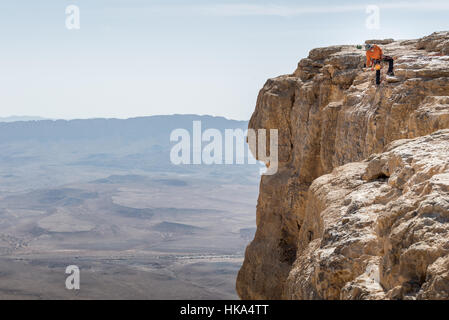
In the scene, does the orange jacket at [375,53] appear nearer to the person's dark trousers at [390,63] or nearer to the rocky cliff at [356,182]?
the person's dark trousers at [390,63]

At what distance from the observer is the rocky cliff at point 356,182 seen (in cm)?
624

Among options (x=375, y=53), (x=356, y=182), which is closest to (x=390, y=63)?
(x=375, y=53)

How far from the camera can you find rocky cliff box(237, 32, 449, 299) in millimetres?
6238

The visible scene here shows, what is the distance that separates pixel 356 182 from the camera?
964cm

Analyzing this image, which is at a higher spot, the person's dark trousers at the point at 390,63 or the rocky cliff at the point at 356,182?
the person's dark trousers at the point at 390,63

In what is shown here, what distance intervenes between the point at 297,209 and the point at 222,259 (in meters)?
85.2

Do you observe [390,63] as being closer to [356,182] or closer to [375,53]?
[375,53]

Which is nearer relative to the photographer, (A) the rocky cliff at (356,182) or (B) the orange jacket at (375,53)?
(A) the rocky cliff at (356,182)

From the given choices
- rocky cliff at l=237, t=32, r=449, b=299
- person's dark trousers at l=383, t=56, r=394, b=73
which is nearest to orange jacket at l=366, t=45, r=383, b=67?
person's dark trousers at l=383, t=56, r=394, b=73

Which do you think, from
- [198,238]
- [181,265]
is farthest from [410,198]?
[198,238]

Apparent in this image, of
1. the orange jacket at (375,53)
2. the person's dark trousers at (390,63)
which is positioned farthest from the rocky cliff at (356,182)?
the orange jacket at (375,53)

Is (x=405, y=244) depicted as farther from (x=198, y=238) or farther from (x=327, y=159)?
(x=198, y=238)

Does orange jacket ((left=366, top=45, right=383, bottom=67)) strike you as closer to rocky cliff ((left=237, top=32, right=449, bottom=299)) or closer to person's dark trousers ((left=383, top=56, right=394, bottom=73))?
person's dark trousers ((left=383, top=56, right=394, bottom=73))

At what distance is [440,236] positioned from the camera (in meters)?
5.89
